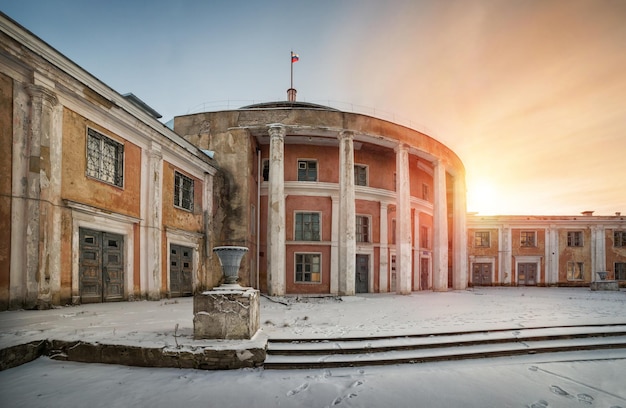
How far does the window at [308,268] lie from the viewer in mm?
18641

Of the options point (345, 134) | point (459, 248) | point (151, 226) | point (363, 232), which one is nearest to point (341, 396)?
point (151, 226)

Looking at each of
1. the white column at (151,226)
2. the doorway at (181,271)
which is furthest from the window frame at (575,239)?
the white column at (151,226)

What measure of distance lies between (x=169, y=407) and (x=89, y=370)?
69.9 inches

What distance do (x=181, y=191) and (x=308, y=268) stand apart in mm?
7788

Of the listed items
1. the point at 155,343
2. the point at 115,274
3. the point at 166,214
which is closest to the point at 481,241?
the point at 166,214

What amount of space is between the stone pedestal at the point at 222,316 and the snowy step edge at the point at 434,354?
26.0 inches

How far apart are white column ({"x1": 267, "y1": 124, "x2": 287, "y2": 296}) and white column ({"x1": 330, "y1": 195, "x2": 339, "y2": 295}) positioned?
3.20 meters

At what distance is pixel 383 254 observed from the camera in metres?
20.1

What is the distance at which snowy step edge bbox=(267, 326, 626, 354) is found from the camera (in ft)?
17.9

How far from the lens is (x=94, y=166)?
10164mm

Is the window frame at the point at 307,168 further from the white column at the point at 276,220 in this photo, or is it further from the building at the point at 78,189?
the building at the point at 78,189

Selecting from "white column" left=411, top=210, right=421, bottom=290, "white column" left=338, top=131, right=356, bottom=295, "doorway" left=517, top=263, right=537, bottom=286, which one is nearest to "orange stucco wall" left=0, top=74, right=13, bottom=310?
"white column" left=338, top=131, right=356, bottom=295

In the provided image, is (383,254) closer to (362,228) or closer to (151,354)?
(362,228)

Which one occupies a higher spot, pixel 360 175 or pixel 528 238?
pixel 360 175
